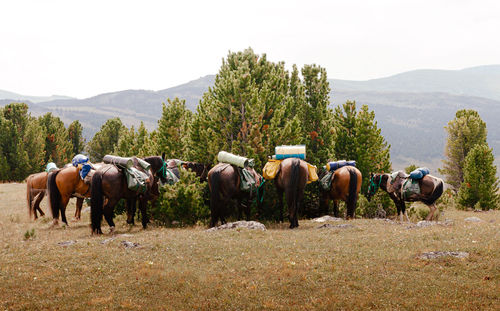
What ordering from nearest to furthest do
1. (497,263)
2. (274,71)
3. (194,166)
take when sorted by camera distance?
(497,263) < (194,166) < (274,71)

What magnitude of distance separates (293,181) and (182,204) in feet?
17.1

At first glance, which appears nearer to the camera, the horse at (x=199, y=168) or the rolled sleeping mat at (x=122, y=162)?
the rolled sleeping mat at (x=122, y=162)

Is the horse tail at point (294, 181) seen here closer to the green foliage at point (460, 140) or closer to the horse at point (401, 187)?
the horse at point (401, 187)

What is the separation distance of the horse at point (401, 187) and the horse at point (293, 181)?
583 centimetres

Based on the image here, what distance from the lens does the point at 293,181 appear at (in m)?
19.9

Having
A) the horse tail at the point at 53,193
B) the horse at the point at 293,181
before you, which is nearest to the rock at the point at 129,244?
the horse at the point at 293,181

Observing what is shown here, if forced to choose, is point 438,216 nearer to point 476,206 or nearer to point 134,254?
point 476,206

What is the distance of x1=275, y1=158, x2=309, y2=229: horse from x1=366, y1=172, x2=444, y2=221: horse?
5.83 meters

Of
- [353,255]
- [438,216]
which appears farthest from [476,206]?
[353,255]

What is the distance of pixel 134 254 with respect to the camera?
46.1 feet

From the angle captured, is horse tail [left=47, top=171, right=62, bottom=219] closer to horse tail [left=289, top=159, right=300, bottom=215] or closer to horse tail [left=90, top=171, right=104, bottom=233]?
horse tail [left=90, top=171, right=104, bottom=233]

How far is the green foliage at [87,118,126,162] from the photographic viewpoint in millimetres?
70875

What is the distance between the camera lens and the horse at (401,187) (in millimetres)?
21703

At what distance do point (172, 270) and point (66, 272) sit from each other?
2.99m
